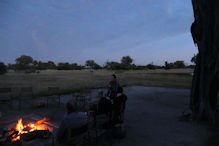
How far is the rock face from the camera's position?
13.7ft

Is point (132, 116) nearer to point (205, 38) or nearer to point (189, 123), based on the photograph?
point (189, 123)

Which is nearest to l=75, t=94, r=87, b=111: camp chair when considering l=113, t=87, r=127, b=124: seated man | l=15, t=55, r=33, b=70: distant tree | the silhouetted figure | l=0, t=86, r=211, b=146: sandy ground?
l=0, t=86, r=211, b=146: sandy ground

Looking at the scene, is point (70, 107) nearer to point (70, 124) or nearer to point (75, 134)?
point (70, 124)

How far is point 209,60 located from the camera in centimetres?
430

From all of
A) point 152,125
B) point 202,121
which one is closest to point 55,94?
point 152,125

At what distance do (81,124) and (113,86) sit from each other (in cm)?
242

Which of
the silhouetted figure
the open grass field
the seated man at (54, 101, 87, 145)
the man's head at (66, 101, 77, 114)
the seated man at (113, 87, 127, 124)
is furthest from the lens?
the open grass field

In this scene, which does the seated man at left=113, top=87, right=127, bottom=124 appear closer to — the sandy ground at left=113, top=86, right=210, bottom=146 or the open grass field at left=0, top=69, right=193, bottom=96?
the sandy ground at left=113, top=86, right=210, bottom=146

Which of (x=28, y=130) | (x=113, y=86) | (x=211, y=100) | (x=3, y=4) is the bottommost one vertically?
(x=28, y=130)

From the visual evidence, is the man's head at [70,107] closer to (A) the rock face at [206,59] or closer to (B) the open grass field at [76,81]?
(A) the rock face at [206,59]

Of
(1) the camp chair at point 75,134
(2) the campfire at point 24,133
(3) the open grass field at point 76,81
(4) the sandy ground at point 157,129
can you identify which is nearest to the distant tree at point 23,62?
(3) the open grass field at point 76,81

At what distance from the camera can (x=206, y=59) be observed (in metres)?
4.39

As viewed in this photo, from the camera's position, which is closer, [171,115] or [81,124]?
[81,124]

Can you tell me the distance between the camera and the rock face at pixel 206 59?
4.18m
